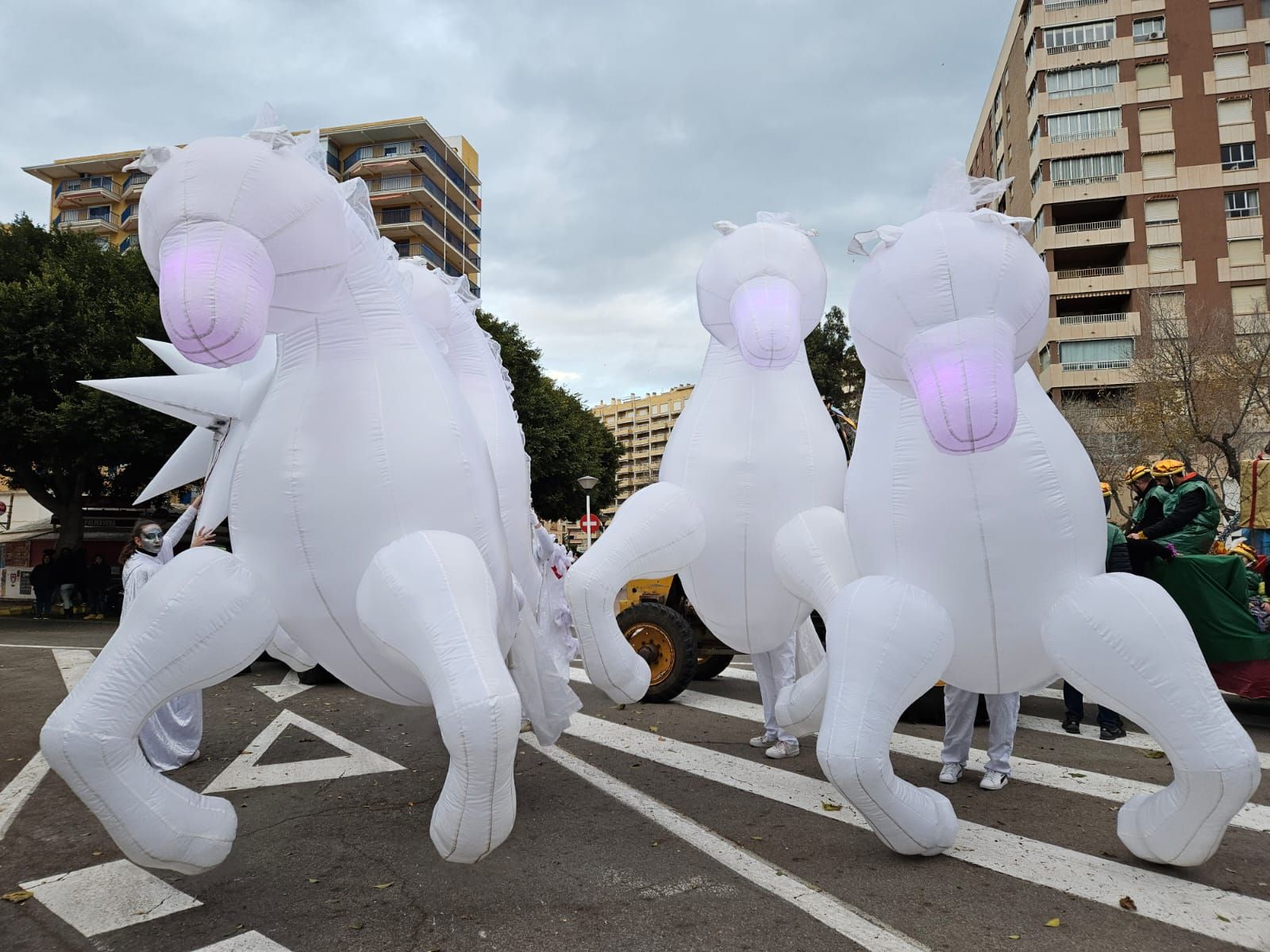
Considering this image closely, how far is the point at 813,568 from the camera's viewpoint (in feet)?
13.4

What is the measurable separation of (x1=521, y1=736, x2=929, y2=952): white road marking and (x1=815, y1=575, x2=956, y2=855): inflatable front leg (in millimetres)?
408

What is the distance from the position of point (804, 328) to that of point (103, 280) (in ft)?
55.2

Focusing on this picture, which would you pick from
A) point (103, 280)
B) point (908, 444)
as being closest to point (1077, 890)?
point (908, 444)

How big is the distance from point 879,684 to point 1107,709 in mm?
3375

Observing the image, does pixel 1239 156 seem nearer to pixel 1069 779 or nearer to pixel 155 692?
pixel 1069 779

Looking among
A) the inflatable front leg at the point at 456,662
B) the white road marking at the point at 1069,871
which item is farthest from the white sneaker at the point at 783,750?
the inflatable front leg at the point at 456,662

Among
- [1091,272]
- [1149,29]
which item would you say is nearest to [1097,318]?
[1091,272]

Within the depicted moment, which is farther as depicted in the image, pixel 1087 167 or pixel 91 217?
pixel 91 217

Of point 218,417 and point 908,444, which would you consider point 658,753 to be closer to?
point 908,444

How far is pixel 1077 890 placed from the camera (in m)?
3.36

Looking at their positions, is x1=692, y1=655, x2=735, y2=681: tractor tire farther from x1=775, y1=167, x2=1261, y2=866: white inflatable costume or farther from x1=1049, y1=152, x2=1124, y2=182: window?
x1=1049, y1=152, x2=1124, y2=182: window

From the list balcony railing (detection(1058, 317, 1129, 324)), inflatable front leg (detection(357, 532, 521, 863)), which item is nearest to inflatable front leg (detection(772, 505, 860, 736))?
inflatable front leg (detection(357, 532, 521, 863))

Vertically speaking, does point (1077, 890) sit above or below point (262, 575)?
below

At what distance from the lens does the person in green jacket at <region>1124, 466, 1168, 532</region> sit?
6398mm
